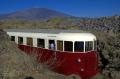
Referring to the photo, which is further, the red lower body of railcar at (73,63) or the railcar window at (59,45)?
the railcar window at (59,45)

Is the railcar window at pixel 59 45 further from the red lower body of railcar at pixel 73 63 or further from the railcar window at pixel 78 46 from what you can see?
the railcar window at pixel 78 46

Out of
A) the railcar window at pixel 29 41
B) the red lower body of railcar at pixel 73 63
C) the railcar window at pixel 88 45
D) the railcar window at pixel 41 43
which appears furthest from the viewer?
the railcar window at pixel 29 41

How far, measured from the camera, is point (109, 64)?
21641 millimetres

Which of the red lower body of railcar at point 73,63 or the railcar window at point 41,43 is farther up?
the railcar window at point 41,43

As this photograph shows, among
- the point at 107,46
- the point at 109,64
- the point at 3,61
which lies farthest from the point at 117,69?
the point at 3,61

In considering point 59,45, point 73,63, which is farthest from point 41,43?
point 73,63

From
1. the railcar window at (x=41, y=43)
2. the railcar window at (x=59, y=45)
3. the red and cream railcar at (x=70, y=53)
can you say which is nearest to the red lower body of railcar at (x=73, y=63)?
the red and cream railcar at (x=70, y=53)

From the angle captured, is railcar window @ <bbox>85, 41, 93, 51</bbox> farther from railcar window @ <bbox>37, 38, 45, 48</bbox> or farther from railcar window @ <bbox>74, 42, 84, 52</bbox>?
railcar window @ <bbox>37, 38, 45, 48</bbox>

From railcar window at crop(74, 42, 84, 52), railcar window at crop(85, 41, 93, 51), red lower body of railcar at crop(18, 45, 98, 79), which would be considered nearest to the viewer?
red lower body of railcar at crop(18, 45, 98, 79)

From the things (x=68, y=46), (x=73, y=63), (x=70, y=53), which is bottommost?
(x=73, y=63)

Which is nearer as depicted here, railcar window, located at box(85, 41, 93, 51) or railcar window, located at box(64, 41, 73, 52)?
railcar window, located at box(64, 41, 73, 52)

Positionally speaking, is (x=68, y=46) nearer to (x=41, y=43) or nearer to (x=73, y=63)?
(x=73, y=63)

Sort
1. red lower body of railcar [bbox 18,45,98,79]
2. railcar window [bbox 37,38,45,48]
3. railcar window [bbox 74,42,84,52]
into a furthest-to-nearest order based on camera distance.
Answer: railcar window [bbox 37,38,45,48] < railcar window [bbox 74,42,84,52] < red lower body of railcar [bbox 18,45,98,79]

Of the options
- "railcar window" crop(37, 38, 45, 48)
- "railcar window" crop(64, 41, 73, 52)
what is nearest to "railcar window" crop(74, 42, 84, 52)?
"railcar window" crop(64, 41, 73, 52)
